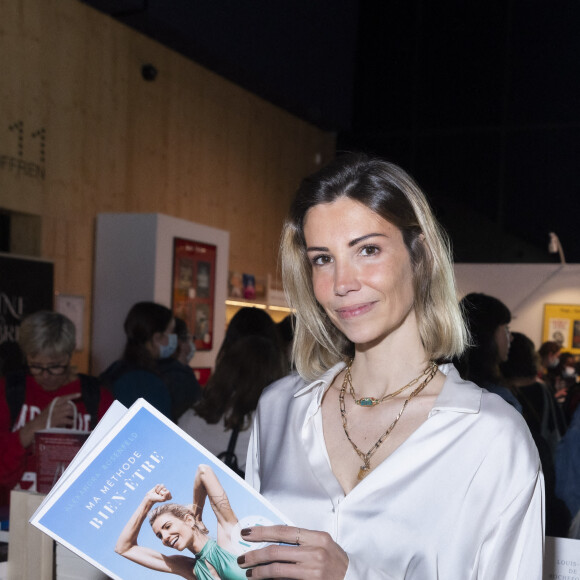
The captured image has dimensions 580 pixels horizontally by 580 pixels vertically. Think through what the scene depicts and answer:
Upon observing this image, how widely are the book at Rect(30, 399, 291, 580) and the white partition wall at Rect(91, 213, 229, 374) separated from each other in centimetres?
555

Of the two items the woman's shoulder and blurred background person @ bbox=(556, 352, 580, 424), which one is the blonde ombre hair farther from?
blurred background person @ bbox=(556, 352, 580, 424)

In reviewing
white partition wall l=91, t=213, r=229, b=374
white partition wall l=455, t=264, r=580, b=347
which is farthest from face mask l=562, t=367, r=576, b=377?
white partition wall l=91, t=213, r=229, b=374

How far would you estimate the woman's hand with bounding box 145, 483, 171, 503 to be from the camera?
1450mm

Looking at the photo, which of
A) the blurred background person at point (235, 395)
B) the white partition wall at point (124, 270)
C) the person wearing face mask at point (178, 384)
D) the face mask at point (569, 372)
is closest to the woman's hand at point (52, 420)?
the blurred background person at point (235, 395)

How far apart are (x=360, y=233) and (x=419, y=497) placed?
507mm

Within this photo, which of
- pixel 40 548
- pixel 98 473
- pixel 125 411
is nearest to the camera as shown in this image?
pixel 98 473

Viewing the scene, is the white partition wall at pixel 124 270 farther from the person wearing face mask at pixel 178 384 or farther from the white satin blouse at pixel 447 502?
the white satin blouse at pixel 447 502

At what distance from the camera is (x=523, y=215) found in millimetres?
11227

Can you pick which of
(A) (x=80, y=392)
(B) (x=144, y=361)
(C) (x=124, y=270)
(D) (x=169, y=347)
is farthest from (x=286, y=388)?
(C) (x=124, y=270)

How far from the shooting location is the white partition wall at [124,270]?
6.99m

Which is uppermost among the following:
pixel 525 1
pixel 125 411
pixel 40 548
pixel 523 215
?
pixel 525 1

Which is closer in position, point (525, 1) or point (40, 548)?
point (40, 548)

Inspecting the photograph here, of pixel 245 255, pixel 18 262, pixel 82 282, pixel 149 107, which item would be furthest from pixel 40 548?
pixel 245 255

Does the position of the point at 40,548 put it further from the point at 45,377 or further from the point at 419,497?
the point at 45,377
